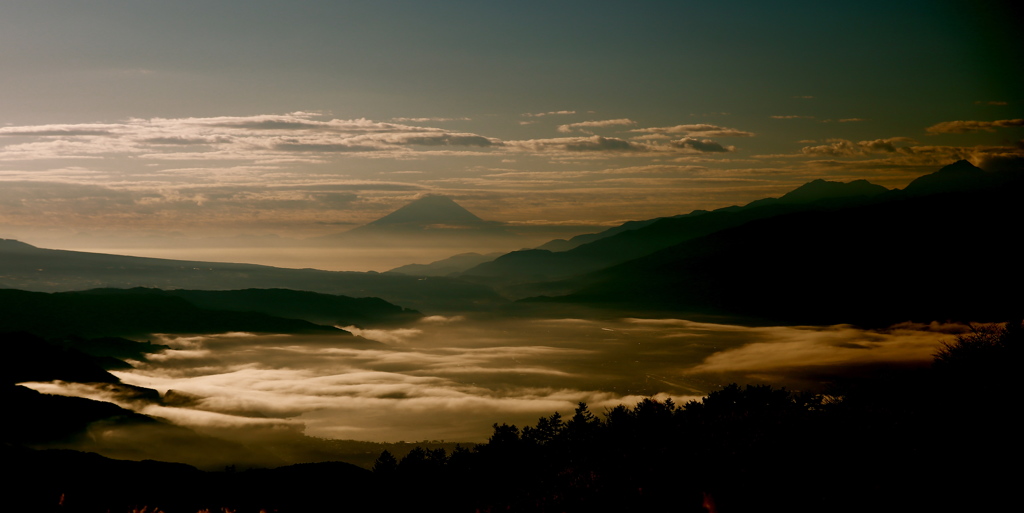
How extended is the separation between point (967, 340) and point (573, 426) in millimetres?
32731

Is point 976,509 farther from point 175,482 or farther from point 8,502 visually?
point 175,482

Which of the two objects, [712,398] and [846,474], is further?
[712,398]

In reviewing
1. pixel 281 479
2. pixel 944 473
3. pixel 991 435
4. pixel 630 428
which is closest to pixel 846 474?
pixel 944 473

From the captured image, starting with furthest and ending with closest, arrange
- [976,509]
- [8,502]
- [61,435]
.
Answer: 1. [61,435]
2. [8,502]
3. [976,509]

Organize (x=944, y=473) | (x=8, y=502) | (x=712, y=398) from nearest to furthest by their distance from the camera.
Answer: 1. (x=944, y=473)
2. (x=8, y=502)
3. (x=712, y=398)

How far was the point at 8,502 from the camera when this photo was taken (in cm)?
2097

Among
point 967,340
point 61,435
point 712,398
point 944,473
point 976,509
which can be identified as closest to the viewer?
point 976,509

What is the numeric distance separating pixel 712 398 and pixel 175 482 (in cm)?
5586

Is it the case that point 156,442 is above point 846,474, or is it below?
below

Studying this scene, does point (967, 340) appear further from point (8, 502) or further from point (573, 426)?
point (8, 502)

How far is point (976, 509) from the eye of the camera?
17.9m

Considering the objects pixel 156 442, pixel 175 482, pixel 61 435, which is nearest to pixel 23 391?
pixel 61 435

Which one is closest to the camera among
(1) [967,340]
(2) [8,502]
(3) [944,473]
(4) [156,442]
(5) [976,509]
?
(5) [976,509]

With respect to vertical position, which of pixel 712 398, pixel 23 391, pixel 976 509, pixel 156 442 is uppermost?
pixel 976 509
